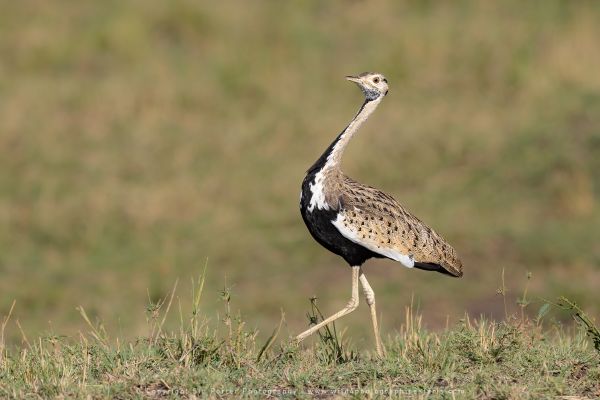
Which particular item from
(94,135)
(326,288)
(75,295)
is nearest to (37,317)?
(75,295)

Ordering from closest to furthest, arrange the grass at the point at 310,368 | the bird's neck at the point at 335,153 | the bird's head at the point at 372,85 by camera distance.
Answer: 1. the grass at the point at 310,368
2. the bird's neck at the point at 335,153
3. the bird's head at the point at 372,85

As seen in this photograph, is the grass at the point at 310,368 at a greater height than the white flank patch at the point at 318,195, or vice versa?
the white flank patch at the point at 318,195

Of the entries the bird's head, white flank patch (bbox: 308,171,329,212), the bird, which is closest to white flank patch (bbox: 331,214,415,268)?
the bird

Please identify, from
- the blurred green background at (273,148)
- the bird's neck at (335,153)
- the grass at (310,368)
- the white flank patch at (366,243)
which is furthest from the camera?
the blurred green background at (273,148)

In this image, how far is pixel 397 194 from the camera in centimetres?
1341

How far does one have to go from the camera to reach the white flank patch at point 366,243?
21.6ft

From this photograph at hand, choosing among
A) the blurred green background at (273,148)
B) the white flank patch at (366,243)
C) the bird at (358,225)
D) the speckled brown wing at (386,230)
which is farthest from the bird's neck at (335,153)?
the blurred green background at (273,148)

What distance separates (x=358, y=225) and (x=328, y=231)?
160mm

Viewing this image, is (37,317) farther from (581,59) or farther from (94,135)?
(581,59)

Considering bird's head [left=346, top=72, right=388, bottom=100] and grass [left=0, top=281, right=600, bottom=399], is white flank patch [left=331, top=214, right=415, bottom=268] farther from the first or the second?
bird's head [left=346, top=72, right=388, bottom=100]

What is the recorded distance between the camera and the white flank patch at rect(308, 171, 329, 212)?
6.63m

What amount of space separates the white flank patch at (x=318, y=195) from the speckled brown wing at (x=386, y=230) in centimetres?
9

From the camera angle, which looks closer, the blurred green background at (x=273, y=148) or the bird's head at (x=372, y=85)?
the bird's head at (x=372, y=85)

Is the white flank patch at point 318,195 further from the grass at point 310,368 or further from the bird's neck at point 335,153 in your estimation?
the grass at point 310,368
